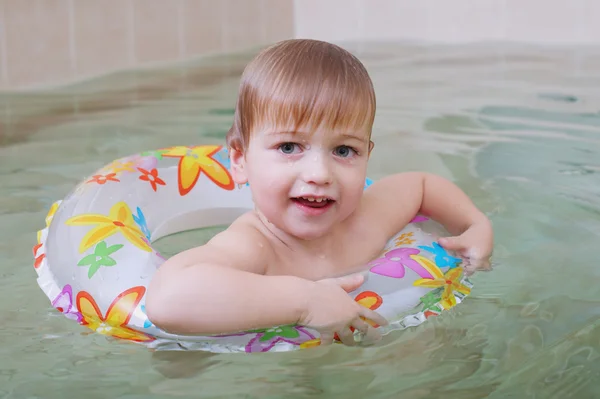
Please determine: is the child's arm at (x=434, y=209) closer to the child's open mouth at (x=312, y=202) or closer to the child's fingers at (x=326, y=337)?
the child's open mouth at (x=312, y=202)

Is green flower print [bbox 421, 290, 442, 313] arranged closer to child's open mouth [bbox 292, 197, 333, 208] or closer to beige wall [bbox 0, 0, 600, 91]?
child's open mouth [bbox 292, 197, 333, 208]

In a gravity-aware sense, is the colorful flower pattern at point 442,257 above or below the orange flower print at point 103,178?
below

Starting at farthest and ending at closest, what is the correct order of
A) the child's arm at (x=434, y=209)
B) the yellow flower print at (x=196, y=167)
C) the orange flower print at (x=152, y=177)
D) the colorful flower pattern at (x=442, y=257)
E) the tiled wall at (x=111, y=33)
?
1. the tiled wall at (x=111, y=33)
2. the yellow flower print at (x=196, y=167)
3. the orange flower print at (x=152, y=177)
4. the child's arm at (x=434, y=209)
5. the colorful flower pattern at (x=442, y=257)

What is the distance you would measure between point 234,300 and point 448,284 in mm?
485

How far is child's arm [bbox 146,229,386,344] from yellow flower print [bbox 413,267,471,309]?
173 mm

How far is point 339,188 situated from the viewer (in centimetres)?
164

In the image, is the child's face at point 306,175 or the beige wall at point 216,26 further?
the beige wall at point 216,26

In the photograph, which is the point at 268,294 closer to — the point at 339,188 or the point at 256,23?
the point at 339,188

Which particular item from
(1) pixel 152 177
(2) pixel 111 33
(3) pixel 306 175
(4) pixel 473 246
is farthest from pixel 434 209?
(2) pixel 111 33

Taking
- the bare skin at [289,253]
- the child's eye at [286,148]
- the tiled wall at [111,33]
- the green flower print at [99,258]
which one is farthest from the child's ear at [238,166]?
the tiled wall at [111,33]

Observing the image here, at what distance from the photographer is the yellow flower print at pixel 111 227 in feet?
6.01

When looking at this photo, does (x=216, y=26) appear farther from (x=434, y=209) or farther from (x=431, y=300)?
(x=431, y=300)

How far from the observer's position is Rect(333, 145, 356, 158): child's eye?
1652mm

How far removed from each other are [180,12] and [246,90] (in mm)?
3900
